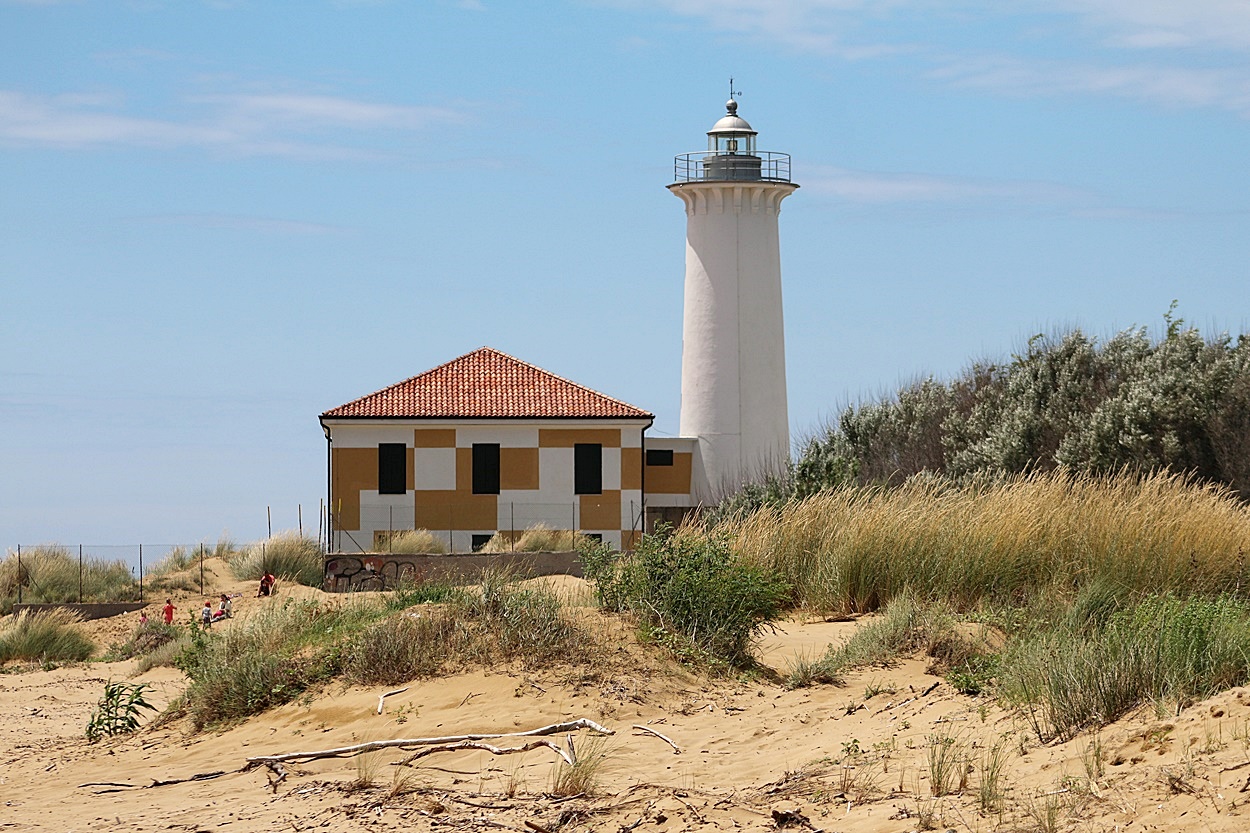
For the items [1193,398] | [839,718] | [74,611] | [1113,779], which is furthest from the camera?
[1193,398]

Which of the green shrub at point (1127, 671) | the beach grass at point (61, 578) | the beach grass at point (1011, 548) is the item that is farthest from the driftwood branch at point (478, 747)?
the beach grass at point (61, 578)

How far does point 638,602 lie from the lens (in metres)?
12.0

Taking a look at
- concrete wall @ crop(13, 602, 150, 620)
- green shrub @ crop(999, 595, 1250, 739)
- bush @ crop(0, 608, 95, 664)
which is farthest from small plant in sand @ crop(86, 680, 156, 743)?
concrete wall @ crop(13, 602, 150, 620)

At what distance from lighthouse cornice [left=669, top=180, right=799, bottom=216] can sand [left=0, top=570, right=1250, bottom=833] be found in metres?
26.6

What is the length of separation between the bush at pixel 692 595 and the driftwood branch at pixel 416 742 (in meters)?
1.79

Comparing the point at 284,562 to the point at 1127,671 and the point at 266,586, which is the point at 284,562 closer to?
the point at 266,586

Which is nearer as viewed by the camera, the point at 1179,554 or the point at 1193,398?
the point at 1179,554

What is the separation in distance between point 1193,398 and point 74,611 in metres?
21.2

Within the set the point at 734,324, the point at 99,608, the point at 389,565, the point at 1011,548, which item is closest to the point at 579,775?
the point at 1011,548

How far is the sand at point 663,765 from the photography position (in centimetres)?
685

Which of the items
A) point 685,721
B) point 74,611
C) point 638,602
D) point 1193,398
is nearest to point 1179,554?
point 638,602

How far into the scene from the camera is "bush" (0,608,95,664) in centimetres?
1998

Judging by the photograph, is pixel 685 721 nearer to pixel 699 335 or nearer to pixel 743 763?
pixel 743 763

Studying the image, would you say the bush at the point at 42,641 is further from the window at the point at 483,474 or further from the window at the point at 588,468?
the window at the point at 588,468
